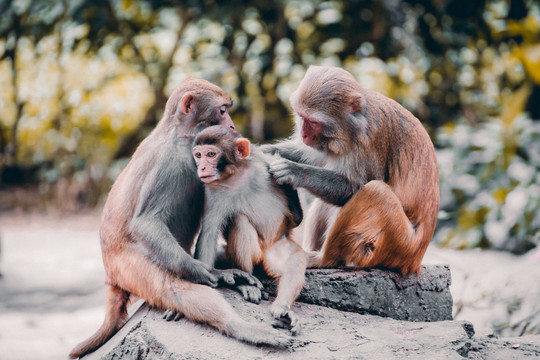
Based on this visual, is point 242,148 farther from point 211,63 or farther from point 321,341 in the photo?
point 211,63

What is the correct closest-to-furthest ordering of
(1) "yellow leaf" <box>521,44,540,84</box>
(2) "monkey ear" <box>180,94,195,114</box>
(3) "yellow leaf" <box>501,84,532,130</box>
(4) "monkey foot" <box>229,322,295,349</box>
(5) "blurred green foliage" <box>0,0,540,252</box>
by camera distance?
(4) "monkey foot" <box>229,322,295,349</box> → (2) "monkey ear" <box>180,94,195,114</box> → (1) "yellow leaf" <box>521,44,540,84</box> → (3) "yellow leaf" <box>501,84,532,130</box> → (5) "blurred green foliage" <box>0,0,540,252</box>

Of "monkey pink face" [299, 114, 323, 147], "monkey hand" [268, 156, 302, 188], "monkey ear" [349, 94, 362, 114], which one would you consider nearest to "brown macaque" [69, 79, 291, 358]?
"monkey hand" [268, 156, 302, 188]

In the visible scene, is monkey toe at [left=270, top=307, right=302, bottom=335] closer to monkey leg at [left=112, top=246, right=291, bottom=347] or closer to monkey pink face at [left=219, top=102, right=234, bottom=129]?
monkey leg at [left=112, top=246, right=291, bottom=347]

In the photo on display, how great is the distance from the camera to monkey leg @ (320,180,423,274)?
4.11 meters

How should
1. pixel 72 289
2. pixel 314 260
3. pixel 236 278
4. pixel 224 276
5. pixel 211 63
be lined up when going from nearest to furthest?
pixel 224 276, pixel 236 278, pixel 314 260, pixel 72 289, pixel 211 63

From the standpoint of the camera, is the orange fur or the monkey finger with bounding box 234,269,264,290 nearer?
the monkey finger with bounding box 234,269,264,290

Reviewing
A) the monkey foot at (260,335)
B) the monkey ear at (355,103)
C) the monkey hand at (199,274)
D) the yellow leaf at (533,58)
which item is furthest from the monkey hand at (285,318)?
the yellow leaf at (533,58)

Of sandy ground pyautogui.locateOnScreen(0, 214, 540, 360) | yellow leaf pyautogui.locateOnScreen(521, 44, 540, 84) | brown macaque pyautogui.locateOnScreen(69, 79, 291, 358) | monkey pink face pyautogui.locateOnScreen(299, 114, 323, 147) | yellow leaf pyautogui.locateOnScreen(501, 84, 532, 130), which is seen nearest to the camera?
brown macaque pyautogui.locateOnScreen(69, 79, 291, 358)

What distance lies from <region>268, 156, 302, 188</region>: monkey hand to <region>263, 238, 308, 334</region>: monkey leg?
1.43ft

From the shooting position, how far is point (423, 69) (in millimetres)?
11461

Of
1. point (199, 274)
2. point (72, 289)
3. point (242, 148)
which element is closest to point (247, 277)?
point (199, 274)

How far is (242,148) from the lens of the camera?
4035mm

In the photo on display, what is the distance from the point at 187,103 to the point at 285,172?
2.77ft

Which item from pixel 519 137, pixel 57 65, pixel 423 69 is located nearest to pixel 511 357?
pixel 519 137
